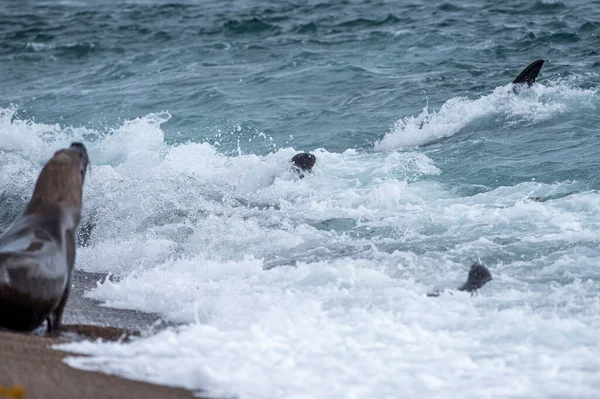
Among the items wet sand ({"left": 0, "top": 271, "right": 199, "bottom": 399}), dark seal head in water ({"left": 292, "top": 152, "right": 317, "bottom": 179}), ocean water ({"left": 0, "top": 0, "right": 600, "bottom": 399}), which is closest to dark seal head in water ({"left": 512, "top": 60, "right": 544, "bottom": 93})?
ocean water ({"left": 0, "top": 0, "right": 600, "bottom": 399})

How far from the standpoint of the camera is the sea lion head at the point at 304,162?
1131cm

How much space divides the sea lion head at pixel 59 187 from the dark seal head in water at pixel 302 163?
460cm

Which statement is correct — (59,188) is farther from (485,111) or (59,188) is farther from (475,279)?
(485,111)

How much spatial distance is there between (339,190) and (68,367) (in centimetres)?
608

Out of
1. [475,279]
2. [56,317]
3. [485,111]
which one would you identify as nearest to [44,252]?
[56,317]

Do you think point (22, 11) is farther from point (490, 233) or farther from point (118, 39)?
point (490, 233)

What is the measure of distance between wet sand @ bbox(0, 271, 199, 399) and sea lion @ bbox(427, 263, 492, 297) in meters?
2.14

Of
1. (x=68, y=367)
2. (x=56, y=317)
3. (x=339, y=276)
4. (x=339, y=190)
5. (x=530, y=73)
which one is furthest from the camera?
(x=530, y=73)

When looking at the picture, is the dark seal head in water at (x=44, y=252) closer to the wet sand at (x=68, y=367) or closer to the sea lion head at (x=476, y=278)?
the wet sand at (x=68, y=367)

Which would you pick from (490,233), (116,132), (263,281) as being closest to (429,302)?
(263,281)

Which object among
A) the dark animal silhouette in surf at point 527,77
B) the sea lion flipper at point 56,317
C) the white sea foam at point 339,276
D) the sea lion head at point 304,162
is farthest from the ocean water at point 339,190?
the sea lion flipper at point 56,317

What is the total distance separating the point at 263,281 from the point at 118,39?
671 inches

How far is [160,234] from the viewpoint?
9.06m

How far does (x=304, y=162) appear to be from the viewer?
37.2ft
